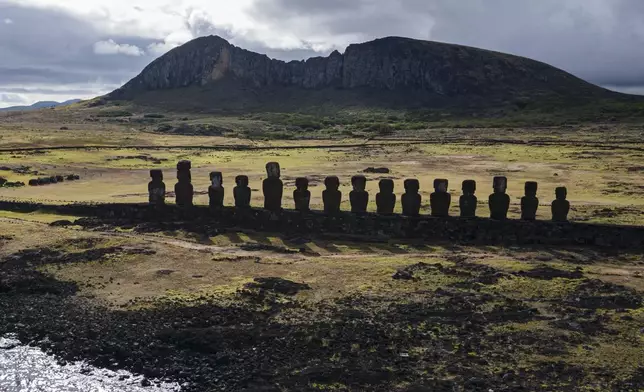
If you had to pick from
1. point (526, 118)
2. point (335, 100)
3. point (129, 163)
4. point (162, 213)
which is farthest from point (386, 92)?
point (162, 213)

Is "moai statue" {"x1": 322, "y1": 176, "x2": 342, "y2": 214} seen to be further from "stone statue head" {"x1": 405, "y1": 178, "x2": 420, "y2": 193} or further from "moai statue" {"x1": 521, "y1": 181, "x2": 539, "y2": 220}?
"moai statue" {"x1": 521, "y1": 181, "x2": 539, "y2": 220}

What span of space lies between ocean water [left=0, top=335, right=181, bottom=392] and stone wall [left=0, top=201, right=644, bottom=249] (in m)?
9.81

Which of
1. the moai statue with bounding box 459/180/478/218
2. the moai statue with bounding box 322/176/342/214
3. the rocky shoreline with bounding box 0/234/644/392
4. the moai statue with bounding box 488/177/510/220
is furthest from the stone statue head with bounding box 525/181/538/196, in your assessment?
the moai statue with bounding box 322/176/342/214

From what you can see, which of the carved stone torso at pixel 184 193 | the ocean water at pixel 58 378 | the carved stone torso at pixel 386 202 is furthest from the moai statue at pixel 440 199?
the ocean water at pixel 58 378

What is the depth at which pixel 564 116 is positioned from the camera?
111 m

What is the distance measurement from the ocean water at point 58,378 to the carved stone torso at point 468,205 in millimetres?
12109

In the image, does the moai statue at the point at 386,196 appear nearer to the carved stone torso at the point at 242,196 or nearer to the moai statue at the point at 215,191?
the carved stone torso at the point at 242,196

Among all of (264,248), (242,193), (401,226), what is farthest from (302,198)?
(401,226)

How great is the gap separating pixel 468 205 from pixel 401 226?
2.24m

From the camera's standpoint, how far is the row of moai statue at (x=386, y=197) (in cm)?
1950

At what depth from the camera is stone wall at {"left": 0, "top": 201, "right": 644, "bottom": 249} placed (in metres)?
18.6

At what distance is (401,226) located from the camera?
787 inches

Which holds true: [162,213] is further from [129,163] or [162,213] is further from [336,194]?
[129,163]

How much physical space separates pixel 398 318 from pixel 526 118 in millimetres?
107137
